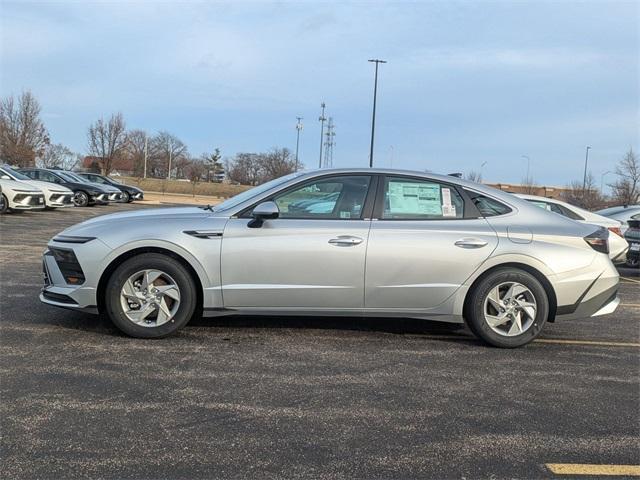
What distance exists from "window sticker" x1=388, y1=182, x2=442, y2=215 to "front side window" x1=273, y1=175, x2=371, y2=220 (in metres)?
0.26

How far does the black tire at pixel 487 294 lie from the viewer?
4898 mm

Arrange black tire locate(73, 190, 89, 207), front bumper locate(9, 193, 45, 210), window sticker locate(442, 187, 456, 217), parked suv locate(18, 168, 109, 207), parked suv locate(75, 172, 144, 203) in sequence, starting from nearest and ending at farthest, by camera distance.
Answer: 1. window sticker locate(442, 187, 456, 217)
2. front bumper locate(9, 193, 45, 210)
3. parked suv locate(18, 168, 109, 207)
4. black tire locate(73, 190, 89, 207)
5. parked suv locate(75, 172, 144, 203)

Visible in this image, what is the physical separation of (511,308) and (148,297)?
3184mm

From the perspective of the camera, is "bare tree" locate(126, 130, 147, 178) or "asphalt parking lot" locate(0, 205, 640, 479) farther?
"bare tree" locate(126, 130, 147, 178)

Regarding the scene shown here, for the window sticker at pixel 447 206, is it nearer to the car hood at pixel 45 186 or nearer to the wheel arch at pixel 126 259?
the wheel arch at pixel 126 259

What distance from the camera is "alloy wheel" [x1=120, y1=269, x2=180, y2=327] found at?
472 centimetres

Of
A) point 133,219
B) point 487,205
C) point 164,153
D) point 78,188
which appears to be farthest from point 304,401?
point 164,153

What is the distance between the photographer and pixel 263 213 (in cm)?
470

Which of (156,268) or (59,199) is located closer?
(156,268)

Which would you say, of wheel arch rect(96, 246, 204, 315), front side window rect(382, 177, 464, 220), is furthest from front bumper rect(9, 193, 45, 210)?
front side window rect(382, 177, 464, 220)

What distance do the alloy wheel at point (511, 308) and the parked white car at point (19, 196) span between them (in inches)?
611

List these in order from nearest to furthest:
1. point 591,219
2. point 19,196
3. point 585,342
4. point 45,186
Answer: point 585,342 → point 591,219 → point 19,196 → point 45,186

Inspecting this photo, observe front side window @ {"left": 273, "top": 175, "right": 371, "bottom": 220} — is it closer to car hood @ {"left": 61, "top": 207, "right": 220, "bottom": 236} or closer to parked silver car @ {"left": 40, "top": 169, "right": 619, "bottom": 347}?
parked silver car @ {"left": 40, "top": 169, "right": 619, "bottom": 347}

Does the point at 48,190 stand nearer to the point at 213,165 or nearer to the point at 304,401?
the point at 304,401
